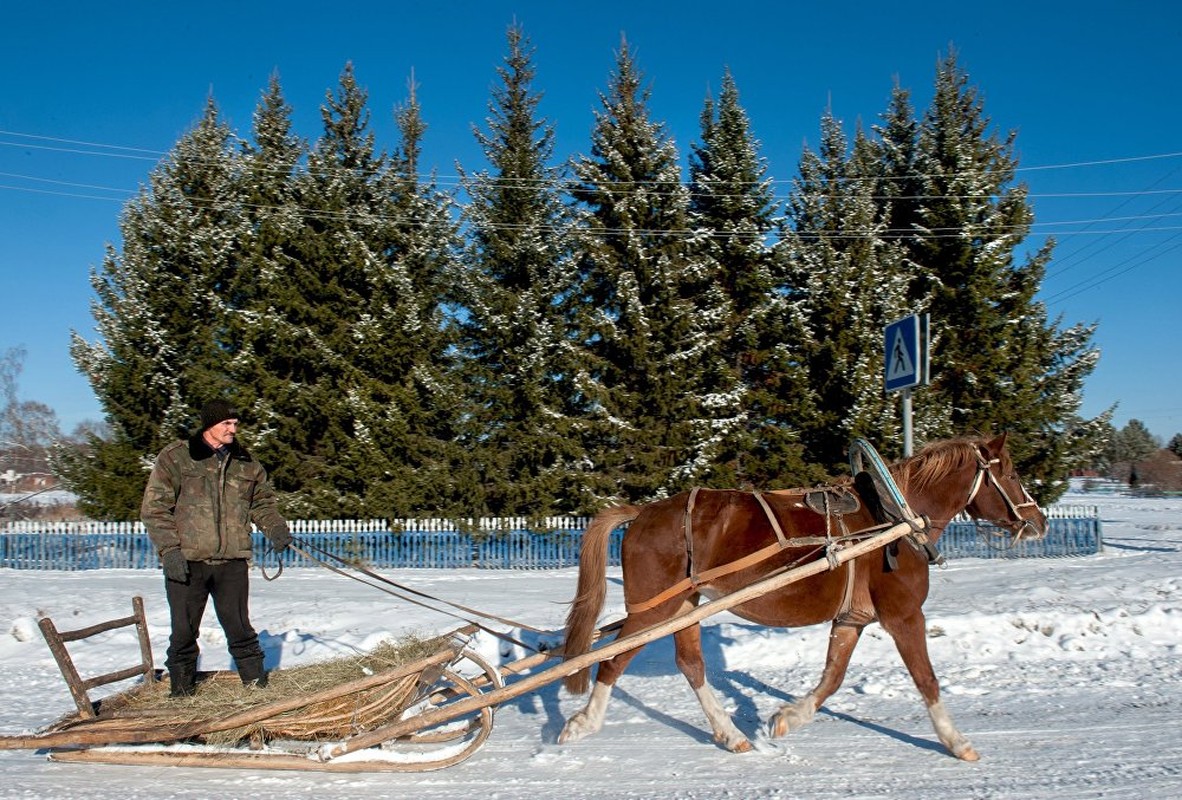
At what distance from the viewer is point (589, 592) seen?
531 centimetres

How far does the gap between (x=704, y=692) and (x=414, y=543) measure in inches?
422

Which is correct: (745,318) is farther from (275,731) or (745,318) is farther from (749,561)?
(275,731)

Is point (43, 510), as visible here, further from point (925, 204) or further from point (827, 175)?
point (925, 204)

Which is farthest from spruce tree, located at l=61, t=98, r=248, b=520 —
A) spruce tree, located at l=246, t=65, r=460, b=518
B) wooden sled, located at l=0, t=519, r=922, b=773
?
wooden sled, located at l=0, t=519, r=922, b=773

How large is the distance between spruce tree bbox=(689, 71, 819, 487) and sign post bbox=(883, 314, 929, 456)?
7.02m

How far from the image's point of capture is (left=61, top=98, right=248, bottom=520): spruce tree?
→ 1631 centimetres

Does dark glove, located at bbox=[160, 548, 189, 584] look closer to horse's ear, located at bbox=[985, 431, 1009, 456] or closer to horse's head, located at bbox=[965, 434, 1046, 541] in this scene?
horse's head, located at bbox=[965, 434, 1046, 541]

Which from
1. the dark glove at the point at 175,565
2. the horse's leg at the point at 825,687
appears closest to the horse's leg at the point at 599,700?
the horse's leg at the point at 825,687

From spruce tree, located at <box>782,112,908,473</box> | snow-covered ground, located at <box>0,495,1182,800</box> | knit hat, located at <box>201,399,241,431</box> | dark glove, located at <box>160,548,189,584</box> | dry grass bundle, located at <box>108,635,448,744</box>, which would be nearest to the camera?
snow-covered ground, located at <box>0,495,1182,800</box>

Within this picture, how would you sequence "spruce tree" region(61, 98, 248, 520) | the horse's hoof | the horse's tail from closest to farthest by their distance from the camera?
the horse's hoof → the horse's tail → "spruce tree" region(61, 98, 248, 520)

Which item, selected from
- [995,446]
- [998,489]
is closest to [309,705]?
[998,489]

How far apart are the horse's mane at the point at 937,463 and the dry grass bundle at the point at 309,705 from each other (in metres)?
3.26

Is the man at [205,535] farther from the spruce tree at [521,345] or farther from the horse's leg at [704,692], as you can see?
the spruce tree at [521,345]

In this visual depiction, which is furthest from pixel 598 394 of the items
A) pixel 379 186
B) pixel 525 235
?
pixel 379 186
